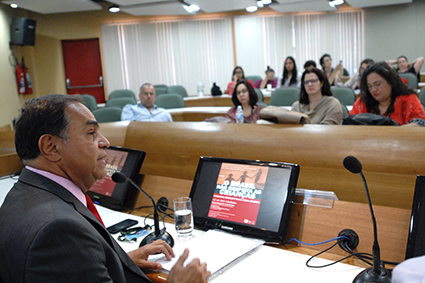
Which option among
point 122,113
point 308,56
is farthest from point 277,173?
point 308,56

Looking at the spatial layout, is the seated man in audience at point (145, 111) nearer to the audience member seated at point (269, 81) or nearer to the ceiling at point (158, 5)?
the ceiling at point (158, 5)

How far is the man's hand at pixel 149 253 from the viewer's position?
115 cm

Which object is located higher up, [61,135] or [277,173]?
[61,135]

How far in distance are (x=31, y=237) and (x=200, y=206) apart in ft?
2.94

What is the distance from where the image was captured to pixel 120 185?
192cm

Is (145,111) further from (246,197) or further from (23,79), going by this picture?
(23,79)

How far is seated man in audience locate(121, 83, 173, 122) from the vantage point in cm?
399

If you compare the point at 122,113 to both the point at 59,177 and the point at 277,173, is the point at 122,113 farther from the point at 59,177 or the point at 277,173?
the point at 59,177

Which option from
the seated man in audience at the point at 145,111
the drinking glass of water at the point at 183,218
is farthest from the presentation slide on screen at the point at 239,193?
the seated man in audience at the point at 145,111

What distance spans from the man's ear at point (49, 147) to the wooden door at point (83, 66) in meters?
8.53

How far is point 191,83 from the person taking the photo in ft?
31.7

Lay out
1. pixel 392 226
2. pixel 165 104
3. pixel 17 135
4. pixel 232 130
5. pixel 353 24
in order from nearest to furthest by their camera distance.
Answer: pixel 17 135
pixel 392 226
pixel 232 130
pixel 165 104
pixel 353 24

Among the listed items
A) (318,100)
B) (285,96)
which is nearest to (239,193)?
(318,100)

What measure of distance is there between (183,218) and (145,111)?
279 cm
